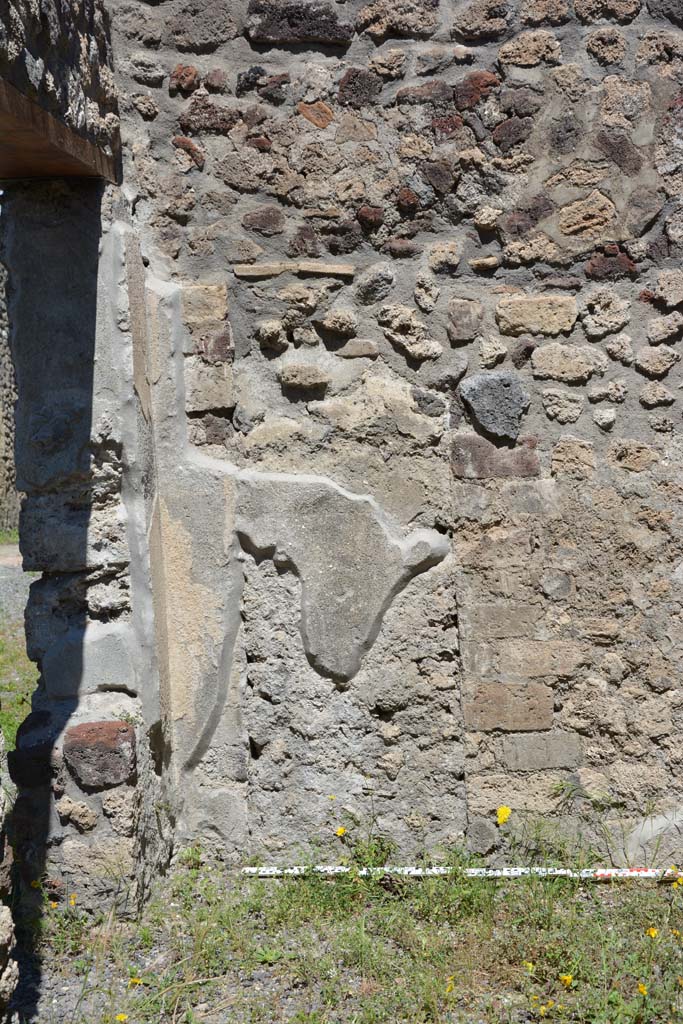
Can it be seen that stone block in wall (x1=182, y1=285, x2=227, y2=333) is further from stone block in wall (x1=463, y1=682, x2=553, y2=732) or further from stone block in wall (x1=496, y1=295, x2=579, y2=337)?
stone block in wall (x1=463, y1=682, x2=553, y2=732)

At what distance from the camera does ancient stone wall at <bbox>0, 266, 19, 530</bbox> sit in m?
11.1

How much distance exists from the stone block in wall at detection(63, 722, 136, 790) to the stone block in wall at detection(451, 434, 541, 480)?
1329 mm

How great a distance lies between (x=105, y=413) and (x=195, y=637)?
786 mm

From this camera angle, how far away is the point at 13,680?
529 cm

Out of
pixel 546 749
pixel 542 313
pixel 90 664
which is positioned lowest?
pixel 546 749

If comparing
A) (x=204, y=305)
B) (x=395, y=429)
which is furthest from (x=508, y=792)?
(x=204, y=305)

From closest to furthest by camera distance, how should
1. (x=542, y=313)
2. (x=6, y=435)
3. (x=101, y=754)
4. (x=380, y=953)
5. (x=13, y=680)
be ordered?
1. (x=380, y=953)
2. (x=101, y=754)
3. (x=542, y=313)
4. (x=13, y=680)
5. (x=6, y=435)

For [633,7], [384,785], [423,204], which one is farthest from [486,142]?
[384,785]

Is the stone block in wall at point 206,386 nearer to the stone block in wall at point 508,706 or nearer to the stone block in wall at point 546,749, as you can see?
the stone block in wall at point 508,706

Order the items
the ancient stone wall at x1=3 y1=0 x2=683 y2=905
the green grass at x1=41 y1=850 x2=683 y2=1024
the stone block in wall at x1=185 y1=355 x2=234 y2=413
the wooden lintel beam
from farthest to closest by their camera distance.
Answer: the stone block in wall at x1=185 y1=355 x2=234 y2=413 < the ancient stone wall at x1=3 y1=0 x2=683 y2=905 < the green grass at x1=41 y1=850 x2=683 y2=1024 < the wooden lintel beam

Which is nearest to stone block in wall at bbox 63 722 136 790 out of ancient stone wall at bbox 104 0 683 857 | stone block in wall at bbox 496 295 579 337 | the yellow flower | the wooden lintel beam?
ancient stone wall at bbox 104 0 683 857

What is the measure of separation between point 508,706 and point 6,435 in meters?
10.2

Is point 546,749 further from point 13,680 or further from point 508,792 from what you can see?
point 13,680

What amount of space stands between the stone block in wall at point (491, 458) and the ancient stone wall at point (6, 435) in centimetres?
899
